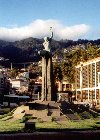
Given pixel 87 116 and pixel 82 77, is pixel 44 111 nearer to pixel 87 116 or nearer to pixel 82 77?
pixel 87 116

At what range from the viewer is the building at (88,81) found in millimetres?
72825

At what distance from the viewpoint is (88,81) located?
259 ft

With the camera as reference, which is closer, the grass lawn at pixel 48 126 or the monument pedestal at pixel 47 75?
the grass lawn at pixel 48 126

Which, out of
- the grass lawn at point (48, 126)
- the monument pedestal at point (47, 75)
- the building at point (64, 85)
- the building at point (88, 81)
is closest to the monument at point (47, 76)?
the monument pedestal at point (47, 75)

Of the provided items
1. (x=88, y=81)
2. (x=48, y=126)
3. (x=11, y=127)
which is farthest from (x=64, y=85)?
(x=11, y=127)

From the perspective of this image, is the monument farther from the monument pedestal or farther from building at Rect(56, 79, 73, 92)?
building at Rect(56, 79, 73, 92)

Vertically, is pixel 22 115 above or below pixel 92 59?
below

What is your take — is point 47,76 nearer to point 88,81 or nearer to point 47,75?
point 47,75

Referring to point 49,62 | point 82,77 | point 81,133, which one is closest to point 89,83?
point 82,77

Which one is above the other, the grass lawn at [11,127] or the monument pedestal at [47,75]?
the monument pedestal at [47,75]

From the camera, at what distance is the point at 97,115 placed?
1200 inches

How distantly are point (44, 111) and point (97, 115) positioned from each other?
5.02 m

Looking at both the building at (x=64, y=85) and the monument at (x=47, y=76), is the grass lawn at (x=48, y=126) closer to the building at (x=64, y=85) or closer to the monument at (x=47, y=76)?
the monument at (x=47, y=76)

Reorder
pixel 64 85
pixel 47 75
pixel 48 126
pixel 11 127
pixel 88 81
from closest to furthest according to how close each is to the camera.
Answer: pixel 11 127, pixel 48 126, pixel 47 75, pixel 88 81, pixel 64 85
